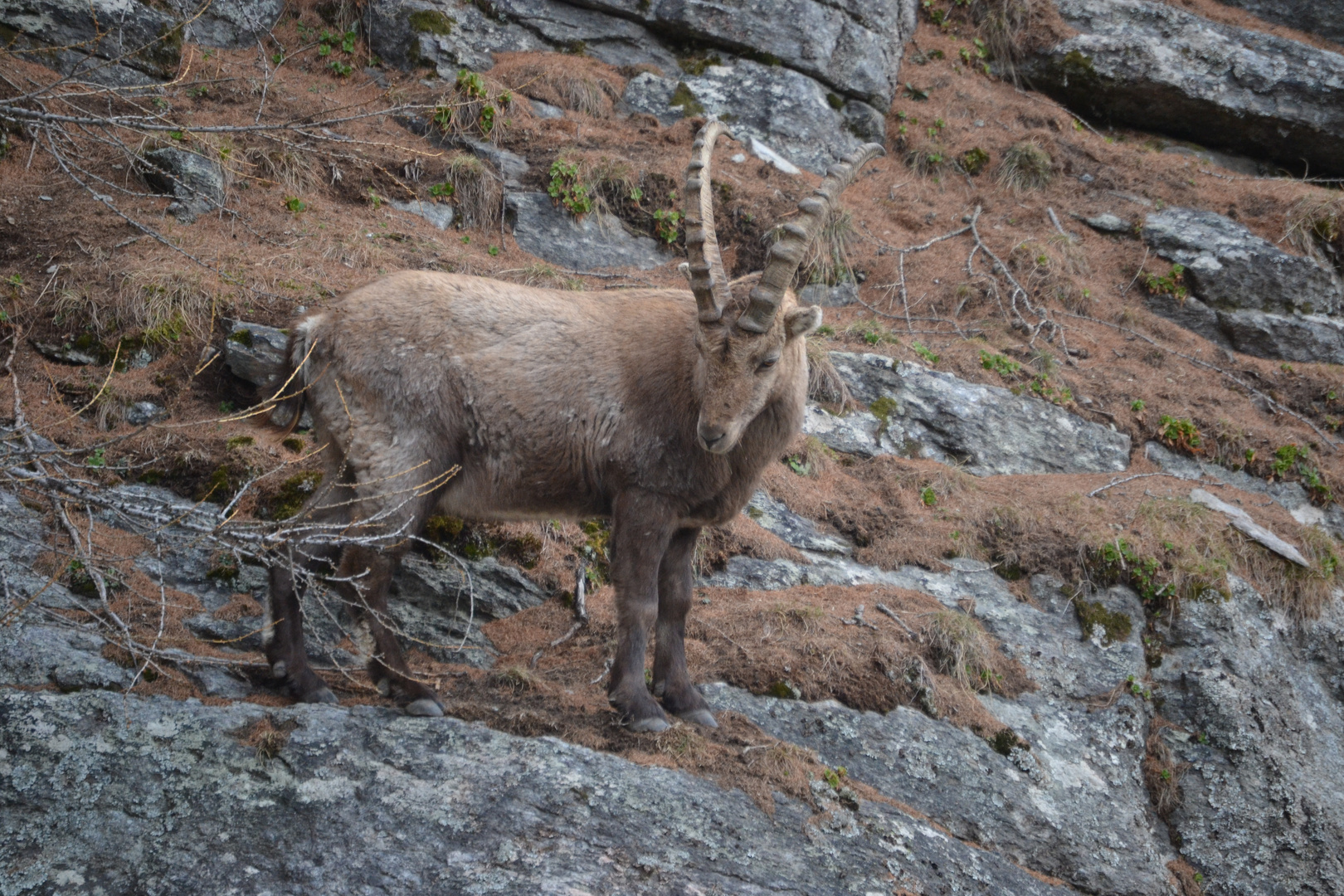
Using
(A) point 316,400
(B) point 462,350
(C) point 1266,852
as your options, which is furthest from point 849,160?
(C) point 1266,852

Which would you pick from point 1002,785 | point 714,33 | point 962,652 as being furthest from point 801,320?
point 714,33

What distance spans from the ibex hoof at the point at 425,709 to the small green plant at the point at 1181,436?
361 inches

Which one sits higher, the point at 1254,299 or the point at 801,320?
the point at 801,320

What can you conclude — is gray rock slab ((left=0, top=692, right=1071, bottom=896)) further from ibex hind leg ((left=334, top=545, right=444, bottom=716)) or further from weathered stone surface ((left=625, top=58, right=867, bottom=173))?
weathered stone surface ((left=625, top=58, right=867, bottom=173))

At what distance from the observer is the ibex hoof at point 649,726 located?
17.7 feet

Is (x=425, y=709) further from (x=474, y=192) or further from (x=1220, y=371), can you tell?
(x=1220, y=371)

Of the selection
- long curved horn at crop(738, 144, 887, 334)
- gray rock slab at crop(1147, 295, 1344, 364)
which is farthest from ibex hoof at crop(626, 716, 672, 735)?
gray rock slab at crop(1147, 295, 1344, 364)

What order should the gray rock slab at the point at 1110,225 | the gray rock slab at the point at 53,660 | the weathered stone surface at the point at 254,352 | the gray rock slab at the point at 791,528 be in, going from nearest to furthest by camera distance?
the gray rock slab at the point at 53,660 → the weathered stone surface at the point at 254,352 → the gray rock slab at the point at 791,528 → the gray rock slab at the point at 1110,225

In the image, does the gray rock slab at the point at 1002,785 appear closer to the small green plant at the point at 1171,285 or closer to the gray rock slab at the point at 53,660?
the gray rock slab at the point at 53,660

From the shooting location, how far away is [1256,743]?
7.36 meters

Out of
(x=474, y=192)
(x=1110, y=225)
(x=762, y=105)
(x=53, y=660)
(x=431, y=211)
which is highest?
(x=762, y=105)

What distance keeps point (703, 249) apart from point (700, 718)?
9.48ft

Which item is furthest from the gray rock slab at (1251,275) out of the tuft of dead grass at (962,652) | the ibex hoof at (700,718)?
the ibex hoof at (700,718)

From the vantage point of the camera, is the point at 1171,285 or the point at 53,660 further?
the point at 1171,285
